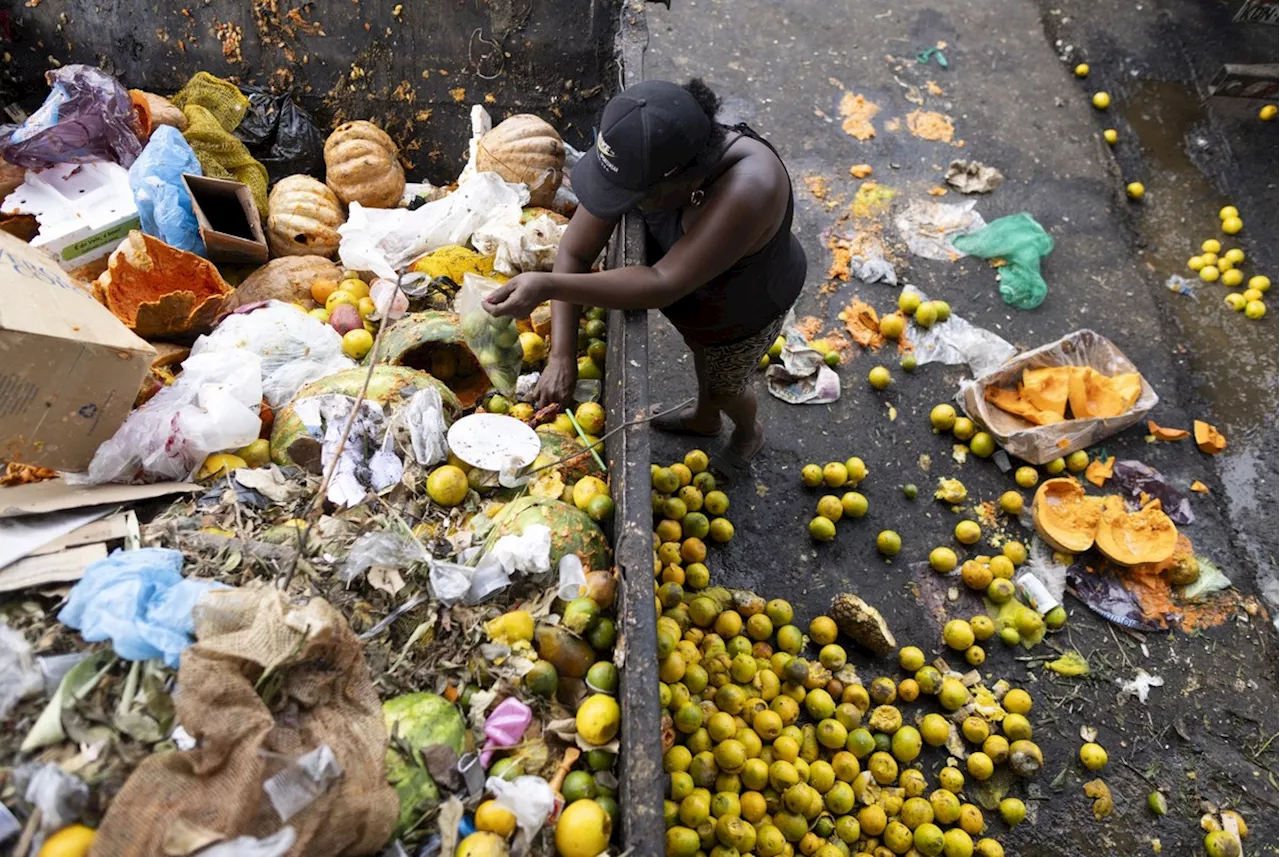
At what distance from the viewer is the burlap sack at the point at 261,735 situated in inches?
73.5

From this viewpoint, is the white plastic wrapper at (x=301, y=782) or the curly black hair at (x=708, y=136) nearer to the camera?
the white plastic wrapper at (x=301, y=782)

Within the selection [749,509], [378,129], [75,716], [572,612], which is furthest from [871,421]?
[75,716]

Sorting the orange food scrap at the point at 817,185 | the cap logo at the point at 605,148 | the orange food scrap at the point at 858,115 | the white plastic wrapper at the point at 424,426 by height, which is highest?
the cap logo at the point at 605,148

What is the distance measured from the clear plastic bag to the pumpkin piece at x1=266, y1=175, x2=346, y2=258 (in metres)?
1.50

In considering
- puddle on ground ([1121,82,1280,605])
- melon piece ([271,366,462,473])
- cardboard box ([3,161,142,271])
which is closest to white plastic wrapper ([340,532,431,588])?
melon piece ([271,366,462,473])

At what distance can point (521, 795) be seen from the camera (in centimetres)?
237

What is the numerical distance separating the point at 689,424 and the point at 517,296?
2084mm

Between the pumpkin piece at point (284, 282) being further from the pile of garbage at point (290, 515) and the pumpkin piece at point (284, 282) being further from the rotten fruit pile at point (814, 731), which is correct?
the rotten fruit pile at point (814, 731)

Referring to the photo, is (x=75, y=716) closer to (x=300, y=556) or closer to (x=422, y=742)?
(x=300, y=556)

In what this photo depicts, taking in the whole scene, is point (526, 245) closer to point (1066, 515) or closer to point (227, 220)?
point (227, 220)

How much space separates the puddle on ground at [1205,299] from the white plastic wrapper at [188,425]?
5714 mm

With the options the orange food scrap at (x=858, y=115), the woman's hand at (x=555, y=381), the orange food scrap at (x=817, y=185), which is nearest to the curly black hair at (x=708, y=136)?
the woman's hand at (x=555, y=381)

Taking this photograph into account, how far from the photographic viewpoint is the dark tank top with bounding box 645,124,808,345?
3258 millimetres

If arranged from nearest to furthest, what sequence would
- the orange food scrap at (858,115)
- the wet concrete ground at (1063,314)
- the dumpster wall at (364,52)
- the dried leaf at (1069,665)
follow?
the wet concrete ground at (1063,314)
the dried leaf at (1069,665)
the dumpster wall at (364,52)
the orange food scrap at (858,115)
